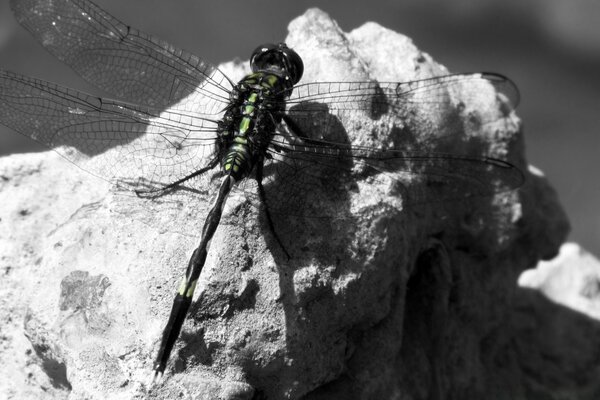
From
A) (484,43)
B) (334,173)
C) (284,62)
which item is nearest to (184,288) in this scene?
(334,173)

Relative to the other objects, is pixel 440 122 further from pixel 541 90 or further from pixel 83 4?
pixel 541 90

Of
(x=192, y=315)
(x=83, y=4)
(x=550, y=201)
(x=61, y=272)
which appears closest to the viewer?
(x=192, y=315)

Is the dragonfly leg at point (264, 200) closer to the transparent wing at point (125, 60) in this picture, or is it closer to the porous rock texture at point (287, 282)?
the porous rock texture at point (287, 282)

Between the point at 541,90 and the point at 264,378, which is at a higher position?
the point at 541,90

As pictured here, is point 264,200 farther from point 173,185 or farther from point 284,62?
point 284,62

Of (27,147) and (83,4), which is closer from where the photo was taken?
(83,4)

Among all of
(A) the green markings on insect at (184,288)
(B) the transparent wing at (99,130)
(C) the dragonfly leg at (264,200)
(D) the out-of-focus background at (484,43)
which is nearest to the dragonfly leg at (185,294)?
(A) the green markings on insect at (184,288)

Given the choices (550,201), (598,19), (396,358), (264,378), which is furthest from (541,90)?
(264,378)

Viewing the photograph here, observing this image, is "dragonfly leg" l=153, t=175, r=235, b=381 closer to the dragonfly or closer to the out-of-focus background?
the dragonfly
